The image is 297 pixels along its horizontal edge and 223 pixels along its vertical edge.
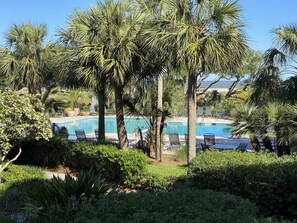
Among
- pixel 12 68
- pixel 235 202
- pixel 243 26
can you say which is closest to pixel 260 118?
pixel 243 26

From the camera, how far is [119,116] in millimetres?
10516

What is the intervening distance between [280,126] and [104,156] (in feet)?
16.7

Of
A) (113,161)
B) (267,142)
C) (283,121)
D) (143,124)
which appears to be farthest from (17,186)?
(143,124)

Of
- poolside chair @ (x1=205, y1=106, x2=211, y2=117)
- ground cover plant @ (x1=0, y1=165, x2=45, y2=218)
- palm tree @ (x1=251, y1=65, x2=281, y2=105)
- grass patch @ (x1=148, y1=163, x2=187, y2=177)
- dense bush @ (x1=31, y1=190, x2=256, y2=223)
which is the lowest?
ground cover plant @ (x1=0, y1=165, x2=45, y2=218)

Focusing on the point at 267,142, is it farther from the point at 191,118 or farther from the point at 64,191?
the point at 64,191

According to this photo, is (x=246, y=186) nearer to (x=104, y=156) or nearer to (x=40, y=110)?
(x=104, y=156)

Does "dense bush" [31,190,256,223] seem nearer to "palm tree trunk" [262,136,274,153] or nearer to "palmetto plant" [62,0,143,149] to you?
"palmetto plant" [62,0,143,149]

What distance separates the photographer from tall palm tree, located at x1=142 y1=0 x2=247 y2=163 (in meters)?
8.00

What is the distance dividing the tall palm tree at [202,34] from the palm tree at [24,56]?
794 cm

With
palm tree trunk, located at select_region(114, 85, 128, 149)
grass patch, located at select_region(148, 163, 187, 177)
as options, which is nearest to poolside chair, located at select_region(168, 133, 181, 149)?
palm tree trunk, located at select_region(114, 85, 128, 149)

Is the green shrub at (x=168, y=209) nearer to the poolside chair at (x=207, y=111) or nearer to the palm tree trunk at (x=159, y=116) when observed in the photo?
the palm tree trunk at (x=159, y=116)

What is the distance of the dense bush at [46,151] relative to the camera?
10664mm

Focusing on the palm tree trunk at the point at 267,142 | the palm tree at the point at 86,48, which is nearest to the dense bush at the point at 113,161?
the palm tree at the point at 86,48

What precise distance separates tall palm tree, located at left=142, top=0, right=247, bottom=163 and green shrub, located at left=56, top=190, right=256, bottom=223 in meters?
4.80
